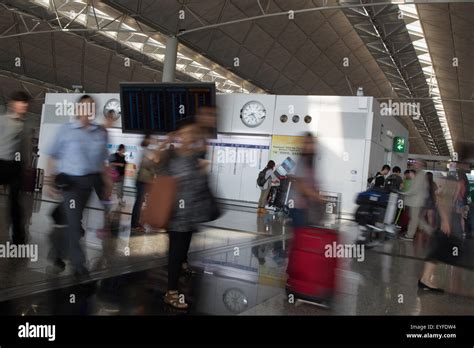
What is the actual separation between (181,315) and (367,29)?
75.6ft

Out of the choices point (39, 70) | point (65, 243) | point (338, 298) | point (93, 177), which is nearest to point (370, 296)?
point (338, 298)

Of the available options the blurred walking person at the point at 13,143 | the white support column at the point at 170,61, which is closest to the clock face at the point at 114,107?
the white support column at the point at 170,61

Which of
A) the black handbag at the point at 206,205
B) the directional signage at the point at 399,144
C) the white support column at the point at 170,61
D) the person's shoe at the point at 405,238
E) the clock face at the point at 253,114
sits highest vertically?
the white support column at the point at 170,61

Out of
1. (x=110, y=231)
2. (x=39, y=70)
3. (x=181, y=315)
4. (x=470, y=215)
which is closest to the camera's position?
(x=181, y=315)

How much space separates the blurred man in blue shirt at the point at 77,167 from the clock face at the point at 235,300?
143 cm

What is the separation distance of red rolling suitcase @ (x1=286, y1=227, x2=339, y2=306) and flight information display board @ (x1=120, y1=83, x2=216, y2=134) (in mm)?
9732

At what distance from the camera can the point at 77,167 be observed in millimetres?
4328

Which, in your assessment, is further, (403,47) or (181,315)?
(403,47)

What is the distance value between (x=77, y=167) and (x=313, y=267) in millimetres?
2447

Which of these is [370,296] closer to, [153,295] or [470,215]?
[153,295]

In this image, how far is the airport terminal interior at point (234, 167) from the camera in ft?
13.4

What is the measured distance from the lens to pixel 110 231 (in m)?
7.36

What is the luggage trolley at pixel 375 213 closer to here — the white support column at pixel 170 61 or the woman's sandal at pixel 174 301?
the woman's sandal at pixel 174 301

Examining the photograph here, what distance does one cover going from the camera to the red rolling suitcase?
4.12 m
